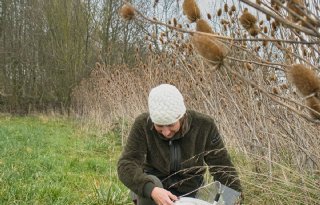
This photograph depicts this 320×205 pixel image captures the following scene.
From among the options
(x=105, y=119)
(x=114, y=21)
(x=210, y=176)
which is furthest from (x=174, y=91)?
(x=114, y=21)

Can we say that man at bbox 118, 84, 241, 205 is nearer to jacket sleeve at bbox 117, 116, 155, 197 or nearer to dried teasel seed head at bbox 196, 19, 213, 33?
jacket sleeve at bbox 117, 116, 155, 197

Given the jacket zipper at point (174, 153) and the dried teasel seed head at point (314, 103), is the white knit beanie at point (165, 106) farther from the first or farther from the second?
the dried teasel seed head at point (314, 103)

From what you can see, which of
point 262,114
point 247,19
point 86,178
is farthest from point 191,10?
point 86,178

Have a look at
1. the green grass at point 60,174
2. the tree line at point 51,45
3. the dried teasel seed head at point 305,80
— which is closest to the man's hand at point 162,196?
the green grass at point 60,174

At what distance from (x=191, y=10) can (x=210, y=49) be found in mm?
273

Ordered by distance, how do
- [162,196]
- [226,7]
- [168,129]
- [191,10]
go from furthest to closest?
1. [226,7]
2. [168,129]
3. [162,196]
4. [191,10]

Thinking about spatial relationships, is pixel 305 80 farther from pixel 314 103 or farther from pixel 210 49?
pixel 210 49

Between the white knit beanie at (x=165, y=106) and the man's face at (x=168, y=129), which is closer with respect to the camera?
the white knit beanie at (x=165, y=106)

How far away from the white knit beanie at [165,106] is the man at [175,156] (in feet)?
0.31

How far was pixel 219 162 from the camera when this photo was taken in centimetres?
324

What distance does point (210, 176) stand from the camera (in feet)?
10.7

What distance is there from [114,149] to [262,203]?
582 cm

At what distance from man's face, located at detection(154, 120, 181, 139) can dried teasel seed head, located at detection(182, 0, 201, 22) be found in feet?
5.56

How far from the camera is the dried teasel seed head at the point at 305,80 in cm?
96
